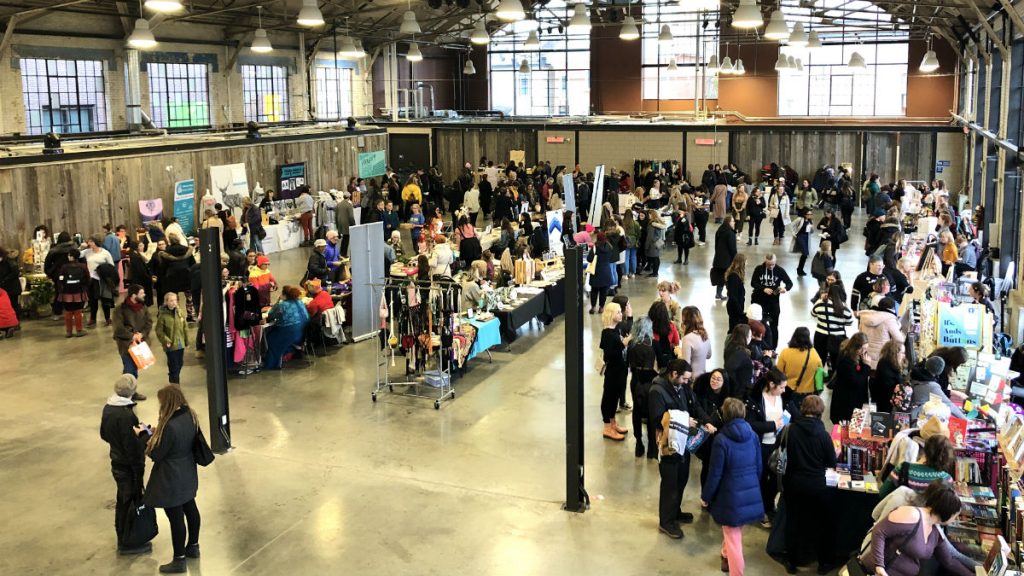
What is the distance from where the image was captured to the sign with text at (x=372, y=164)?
26.7 m

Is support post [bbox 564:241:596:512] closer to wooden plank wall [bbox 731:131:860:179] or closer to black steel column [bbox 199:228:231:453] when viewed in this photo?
black steel column [bbox 199:228:231:453]

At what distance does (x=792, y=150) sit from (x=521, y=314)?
16804 millimetres

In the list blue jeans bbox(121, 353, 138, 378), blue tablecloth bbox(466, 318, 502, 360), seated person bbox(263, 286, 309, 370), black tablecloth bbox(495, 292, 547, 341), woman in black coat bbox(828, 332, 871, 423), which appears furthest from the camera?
black tablecloth bbox(495, 292, 547, 341)

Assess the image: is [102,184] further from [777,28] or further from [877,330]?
[877,330]

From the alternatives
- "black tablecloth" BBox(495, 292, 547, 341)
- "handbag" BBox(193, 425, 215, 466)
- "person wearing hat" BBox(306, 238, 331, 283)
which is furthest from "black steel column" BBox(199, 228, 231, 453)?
"person wearing hat" BBox(306, 238, 331, 283)

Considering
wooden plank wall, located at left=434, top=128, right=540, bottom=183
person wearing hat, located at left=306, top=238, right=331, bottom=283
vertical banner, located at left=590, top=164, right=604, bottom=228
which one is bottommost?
person wearing hat, located at left=306, top=238, right=331, bottom=283

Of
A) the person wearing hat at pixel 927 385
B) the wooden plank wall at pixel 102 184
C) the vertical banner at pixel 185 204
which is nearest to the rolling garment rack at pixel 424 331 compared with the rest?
the person wearing hat at pixel 927 385

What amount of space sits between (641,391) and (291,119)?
23683 mm

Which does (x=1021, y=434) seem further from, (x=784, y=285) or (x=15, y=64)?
(x=15, y=64)

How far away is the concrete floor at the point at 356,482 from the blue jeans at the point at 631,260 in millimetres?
5123

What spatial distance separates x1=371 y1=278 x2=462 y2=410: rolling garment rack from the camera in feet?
34.3

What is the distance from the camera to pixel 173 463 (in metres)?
6.67

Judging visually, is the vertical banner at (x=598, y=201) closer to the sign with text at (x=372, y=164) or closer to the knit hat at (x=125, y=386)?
the knit hat at (x=125, y=386)

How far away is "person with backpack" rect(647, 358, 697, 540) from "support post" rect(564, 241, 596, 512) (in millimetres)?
594
